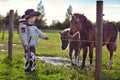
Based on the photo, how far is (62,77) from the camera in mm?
9250

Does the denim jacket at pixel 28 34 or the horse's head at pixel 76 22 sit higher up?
the horse's head at pixel 76 22

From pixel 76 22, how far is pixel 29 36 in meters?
1.90

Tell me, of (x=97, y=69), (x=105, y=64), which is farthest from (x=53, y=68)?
(x=105, y=64)

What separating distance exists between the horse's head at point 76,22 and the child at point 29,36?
132cm

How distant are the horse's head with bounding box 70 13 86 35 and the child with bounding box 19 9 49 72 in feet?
4.34

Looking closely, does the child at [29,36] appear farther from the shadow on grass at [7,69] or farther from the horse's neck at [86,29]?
the horse's neck at [86,29]

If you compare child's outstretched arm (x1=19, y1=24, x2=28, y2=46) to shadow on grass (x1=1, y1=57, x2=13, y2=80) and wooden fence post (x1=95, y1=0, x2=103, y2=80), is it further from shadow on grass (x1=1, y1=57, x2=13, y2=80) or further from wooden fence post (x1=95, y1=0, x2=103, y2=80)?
wooden fence post (x1=95, y1=0, x2=103, y2=80)

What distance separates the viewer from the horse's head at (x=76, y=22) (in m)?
11.3

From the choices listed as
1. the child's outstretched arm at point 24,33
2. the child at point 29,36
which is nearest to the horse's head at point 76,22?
the child at point 29,36

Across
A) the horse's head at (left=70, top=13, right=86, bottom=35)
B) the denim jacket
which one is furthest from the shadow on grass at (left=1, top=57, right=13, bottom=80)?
the horse's head at (left=70, top=13, right=86, bottom=35)

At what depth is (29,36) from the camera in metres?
10.2

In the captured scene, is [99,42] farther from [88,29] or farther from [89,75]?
[88,29]

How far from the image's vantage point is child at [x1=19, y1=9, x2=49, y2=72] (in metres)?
10.2

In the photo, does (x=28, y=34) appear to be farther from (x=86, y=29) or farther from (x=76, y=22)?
(x=86, y=29)
